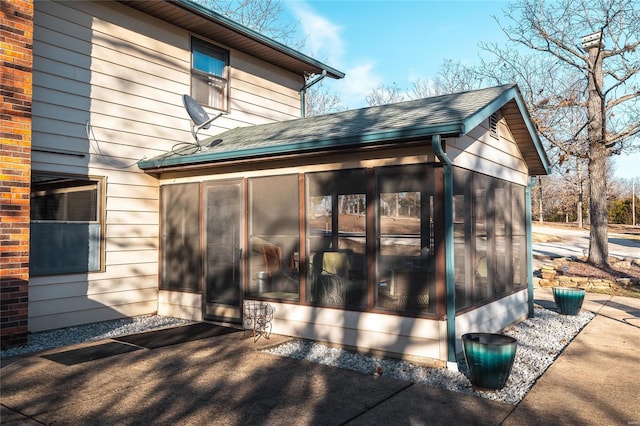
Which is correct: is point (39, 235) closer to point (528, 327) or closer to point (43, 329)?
point (43, 329)

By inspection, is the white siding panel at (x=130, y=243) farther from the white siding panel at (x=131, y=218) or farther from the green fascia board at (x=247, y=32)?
the green fascia board at (x=247, y=32)

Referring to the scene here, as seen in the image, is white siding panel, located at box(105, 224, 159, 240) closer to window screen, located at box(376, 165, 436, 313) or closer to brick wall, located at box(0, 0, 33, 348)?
brick wall, located at box(0, 0, 33, 348)

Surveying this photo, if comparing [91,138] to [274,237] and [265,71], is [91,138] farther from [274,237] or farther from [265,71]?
[265,71]

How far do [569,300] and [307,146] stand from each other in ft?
18.2

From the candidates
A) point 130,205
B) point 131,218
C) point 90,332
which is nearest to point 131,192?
point 130,205

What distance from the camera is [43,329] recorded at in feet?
22.4

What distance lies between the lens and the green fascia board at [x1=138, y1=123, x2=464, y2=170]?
509 centimetres

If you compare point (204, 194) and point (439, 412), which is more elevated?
point (204, 194)

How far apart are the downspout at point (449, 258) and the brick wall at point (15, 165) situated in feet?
17.1

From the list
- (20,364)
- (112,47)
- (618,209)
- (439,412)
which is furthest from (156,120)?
(618,209)

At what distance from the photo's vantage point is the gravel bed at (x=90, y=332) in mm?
6086

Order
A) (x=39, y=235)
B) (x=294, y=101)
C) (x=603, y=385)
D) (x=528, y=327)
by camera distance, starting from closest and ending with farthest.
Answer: (x=603, y=385) → (x=39, y=235) → (x=528, y=327) → (x=294, y=101)

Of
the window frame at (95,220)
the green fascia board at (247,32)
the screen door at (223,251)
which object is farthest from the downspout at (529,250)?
the window frame at (95,220)

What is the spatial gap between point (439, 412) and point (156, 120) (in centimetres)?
685
